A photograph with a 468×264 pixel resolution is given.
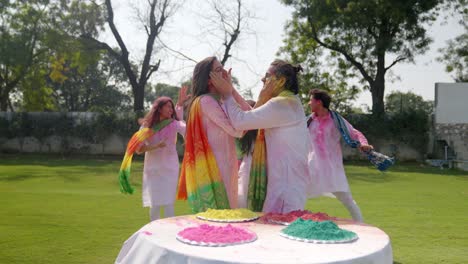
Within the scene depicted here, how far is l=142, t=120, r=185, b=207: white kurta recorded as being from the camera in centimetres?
521

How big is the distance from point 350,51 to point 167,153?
20279mm

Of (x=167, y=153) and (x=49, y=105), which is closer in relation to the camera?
(x=167, y=153)

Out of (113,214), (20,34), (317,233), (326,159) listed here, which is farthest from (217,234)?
(20,34)

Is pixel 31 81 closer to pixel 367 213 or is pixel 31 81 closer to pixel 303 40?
pixel 303 40

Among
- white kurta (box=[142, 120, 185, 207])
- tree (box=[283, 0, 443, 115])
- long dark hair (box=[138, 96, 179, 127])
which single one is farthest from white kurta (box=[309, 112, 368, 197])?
tree (box=[283, 0, 443, 115])

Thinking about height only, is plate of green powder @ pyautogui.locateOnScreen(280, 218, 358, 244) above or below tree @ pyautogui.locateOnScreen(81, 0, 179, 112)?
below

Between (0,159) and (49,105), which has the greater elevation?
(49,105)

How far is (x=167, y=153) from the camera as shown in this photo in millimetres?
5438

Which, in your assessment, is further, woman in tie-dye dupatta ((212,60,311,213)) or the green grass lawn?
the green grass lawn

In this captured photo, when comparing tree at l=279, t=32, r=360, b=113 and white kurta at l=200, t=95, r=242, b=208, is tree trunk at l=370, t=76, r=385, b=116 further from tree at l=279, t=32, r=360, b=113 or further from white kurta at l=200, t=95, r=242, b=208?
white kurta at l=200, t=95, r=242, b=208

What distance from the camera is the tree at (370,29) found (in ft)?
71.8

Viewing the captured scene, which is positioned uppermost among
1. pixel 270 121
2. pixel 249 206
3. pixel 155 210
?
pixel 270 121

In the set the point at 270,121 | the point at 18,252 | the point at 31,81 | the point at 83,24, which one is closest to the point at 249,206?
the point at 270,121

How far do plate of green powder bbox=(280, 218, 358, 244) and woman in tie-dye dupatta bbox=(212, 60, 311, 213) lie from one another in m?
0.76
